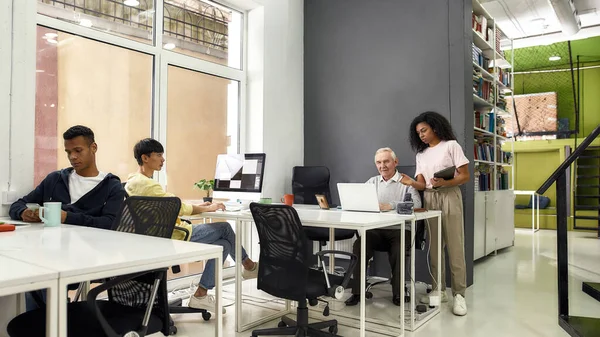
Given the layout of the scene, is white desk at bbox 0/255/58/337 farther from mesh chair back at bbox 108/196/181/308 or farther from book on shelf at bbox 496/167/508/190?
book on shelf at bbox 496/167/508/190

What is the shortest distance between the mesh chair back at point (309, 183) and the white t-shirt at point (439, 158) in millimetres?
1101

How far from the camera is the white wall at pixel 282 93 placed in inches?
198

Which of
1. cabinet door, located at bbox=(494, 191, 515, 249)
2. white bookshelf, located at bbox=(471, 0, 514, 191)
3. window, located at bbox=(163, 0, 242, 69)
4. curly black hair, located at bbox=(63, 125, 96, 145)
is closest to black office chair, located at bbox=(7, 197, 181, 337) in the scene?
curly black hair, located at bbox=(63, 125, 96, 145)

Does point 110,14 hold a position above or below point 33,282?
above

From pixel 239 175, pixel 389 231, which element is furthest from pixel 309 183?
pixel 389 231

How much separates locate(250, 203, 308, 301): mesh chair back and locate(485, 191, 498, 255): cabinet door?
3.73m

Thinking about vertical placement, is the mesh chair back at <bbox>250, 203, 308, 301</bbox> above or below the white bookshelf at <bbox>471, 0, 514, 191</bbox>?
below

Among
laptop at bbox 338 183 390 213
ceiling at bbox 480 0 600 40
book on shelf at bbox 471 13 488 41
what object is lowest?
laptop at bbox 338 183 390 213

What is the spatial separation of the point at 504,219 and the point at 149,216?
18.3 feet

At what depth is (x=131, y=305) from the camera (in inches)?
74.1

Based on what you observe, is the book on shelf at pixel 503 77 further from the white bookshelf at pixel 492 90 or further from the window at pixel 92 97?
the window at pixel 92 97

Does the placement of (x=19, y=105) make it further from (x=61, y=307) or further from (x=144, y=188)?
(x=61, y=307)

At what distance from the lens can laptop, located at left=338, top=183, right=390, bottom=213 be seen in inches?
127

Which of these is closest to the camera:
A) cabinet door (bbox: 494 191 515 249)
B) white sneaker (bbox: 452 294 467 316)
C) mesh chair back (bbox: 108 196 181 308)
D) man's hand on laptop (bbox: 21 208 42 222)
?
mesh chair back (bbox: 108 196 181 308)
